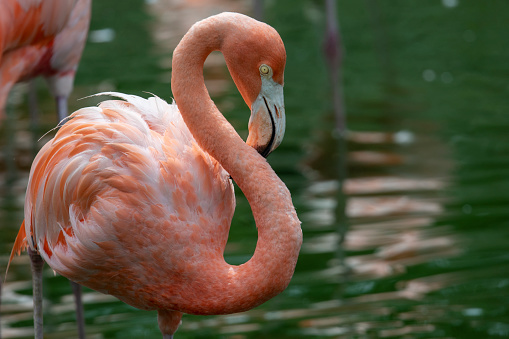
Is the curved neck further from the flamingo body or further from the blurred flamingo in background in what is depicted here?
the blurred flamingo in background

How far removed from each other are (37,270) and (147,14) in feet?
23.0

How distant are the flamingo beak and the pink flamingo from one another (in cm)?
127

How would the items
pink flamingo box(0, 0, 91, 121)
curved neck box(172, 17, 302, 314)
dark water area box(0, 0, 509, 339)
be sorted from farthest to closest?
1. dark water area box(0, 0, 509, 339)
2. pink flamingo box(0, 0, 91, 121)
3. curved neck box(172, 17, 302, 314)

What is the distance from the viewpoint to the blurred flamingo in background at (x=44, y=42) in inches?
122

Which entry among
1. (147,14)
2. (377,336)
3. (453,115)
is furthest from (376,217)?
(147,14)

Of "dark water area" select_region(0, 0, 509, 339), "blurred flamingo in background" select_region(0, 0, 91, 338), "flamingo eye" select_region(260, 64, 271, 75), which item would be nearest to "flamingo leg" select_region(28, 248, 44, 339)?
"blurred flamingo in background" select_region(0, 0, 91, 338)

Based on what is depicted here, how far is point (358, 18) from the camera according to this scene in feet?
28.9

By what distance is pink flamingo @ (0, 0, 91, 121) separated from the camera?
10.2 feet

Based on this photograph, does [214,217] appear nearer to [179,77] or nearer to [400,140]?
[179,77]

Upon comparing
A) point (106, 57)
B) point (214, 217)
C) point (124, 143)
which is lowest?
point (106, 57)

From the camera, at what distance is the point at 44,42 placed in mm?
3275

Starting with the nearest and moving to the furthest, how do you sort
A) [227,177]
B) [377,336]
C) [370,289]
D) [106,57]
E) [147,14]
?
[227,177], [377,336], [370,289], [106,57], [147,14]

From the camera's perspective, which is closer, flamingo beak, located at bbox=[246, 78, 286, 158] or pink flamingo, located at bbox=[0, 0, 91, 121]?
flamingo beak, located at bbox=[246, 78, 286, 158]

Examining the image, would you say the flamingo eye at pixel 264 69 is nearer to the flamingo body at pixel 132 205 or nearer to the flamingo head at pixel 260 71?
the flamingo head at pixel 260 71
